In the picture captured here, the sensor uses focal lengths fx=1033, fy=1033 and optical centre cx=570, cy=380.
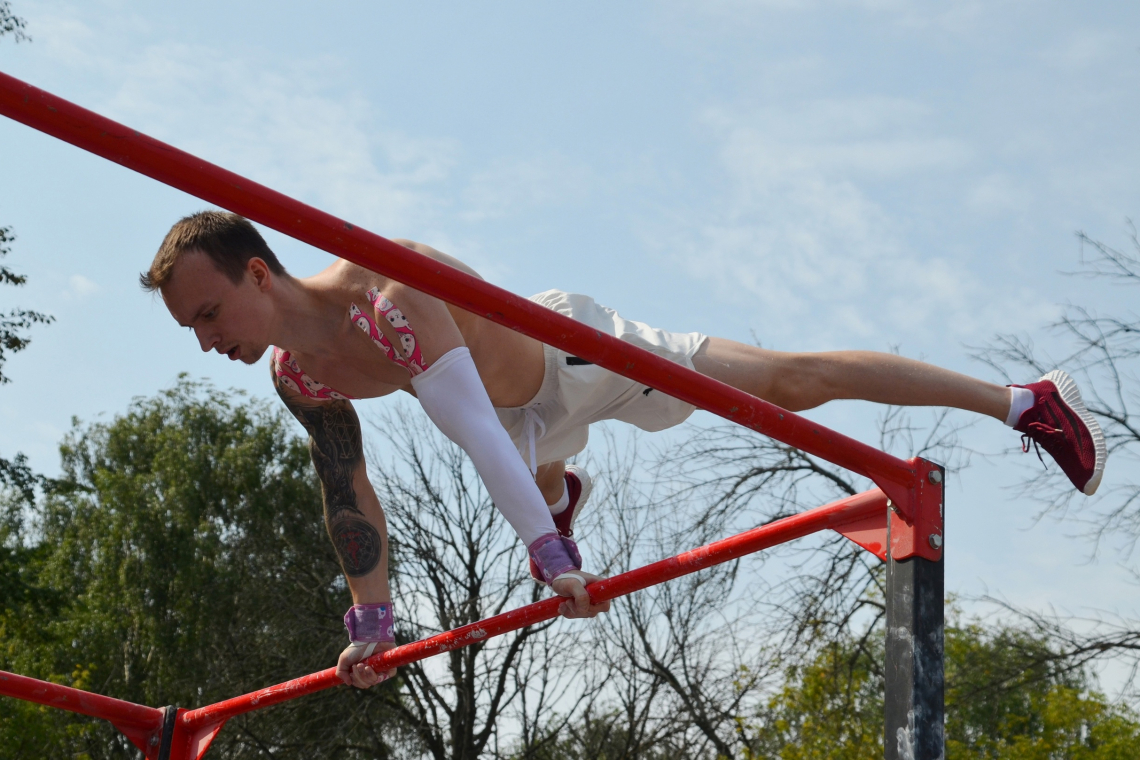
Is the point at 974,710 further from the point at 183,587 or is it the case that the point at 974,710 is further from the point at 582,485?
the point at 183,587

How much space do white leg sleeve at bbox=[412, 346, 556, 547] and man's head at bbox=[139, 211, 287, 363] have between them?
1.23 feet

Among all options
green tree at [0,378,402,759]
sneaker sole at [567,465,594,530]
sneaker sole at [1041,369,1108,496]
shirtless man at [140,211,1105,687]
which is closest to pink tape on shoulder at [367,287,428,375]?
shirtless man at [140,211,1105,687]

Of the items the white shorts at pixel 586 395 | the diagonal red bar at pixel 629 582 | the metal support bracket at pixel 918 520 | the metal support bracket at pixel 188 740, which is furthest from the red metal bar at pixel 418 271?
the metal support bracket at pixel 188 740

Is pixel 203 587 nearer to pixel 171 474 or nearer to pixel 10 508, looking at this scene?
pixel 171 474

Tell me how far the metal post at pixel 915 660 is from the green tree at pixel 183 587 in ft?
34.1

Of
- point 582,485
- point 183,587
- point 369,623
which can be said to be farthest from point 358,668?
point 183,587

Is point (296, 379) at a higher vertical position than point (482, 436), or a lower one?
higher

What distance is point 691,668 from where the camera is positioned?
10.2 meters

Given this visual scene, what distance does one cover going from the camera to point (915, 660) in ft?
4.40

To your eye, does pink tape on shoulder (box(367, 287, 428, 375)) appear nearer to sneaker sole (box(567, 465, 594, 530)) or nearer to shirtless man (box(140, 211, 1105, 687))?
shirtless man (box(140, 211, 1105, 687))

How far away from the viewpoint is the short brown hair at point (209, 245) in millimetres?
2043

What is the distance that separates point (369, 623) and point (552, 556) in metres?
0.83

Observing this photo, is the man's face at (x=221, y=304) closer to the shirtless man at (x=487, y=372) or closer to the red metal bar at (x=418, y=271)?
the shirtless man at (x=487, y=372)

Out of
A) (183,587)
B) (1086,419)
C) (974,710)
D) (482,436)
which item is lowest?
(482,436)
